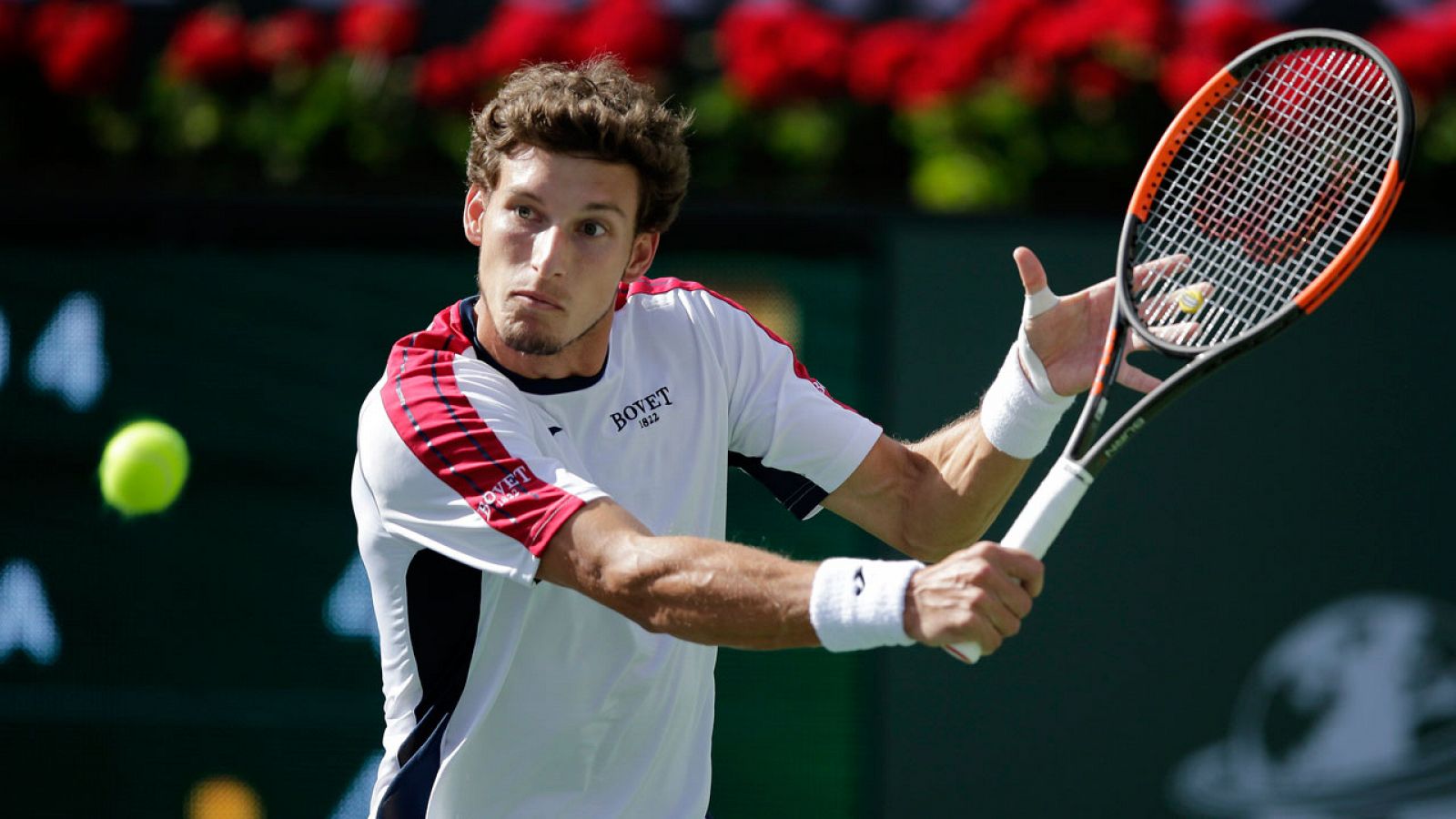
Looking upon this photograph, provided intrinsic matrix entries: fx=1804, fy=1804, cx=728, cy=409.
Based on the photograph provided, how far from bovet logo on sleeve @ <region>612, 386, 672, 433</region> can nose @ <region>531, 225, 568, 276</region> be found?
0.94ft

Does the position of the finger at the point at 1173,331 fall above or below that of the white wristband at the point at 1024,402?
above

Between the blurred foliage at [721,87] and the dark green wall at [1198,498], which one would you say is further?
the blurred foliage at [721,87]

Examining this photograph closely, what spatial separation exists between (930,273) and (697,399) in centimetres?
203

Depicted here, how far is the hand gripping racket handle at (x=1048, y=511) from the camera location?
8.25 ft

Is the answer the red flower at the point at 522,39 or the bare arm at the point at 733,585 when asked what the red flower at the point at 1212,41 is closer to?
the red flower at the point at 522,39

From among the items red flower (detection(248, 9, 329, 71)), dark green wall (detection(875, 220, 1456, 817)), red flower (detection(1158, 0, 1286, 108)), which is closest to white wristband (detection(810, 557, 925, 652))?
dark green wall (detection(875, 220, 1456, 817))

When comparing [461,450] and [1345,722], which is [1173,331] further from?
[1345,722]

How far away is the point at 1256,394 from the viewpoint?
5047 mm

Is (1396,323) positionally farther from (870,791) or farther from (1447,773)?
(870,791)

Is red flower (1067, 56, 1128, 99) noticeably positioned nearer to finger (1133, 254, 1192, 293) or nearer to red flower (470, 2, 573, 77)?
red flower (470, 2, 573, 77)

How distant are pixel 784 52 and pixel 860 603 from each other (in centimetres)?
328

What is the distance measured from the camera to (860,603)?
2.39m

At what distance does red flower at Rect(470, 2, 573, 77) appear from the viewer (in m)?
5.41

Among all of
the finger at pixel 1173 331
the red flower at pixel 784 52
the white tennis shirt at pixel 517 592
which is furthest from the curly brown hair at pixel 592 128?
the red flower at pixel 784 52
